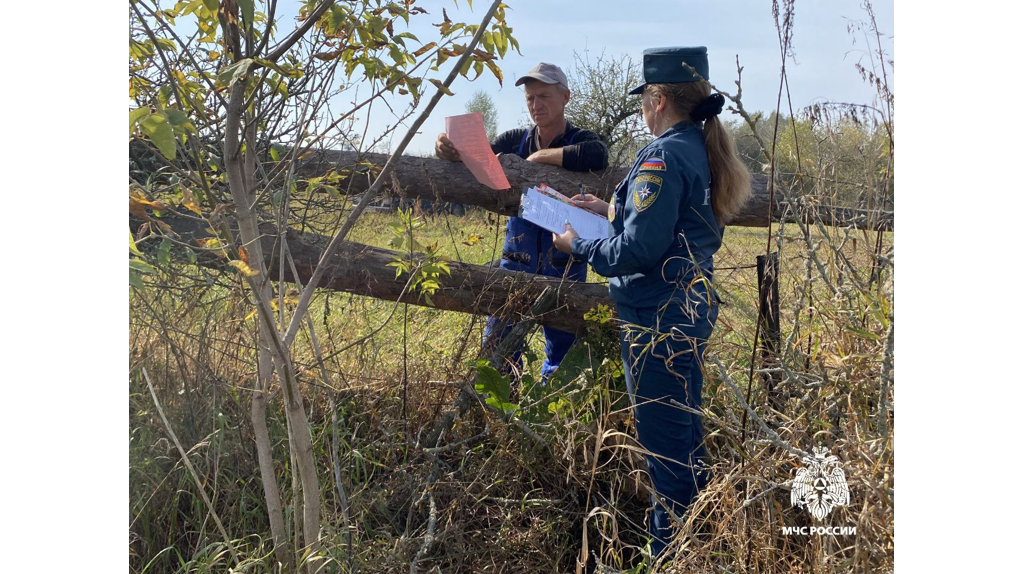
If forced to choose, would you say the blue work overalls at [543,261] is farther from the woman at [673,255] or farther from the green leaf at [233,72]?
the green leaf at [233,72]

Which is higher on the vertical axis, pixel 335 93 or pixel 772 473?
pixel 335 93

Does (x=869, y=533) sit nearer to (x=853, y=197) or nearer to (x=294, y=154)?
(x=853, y=197)

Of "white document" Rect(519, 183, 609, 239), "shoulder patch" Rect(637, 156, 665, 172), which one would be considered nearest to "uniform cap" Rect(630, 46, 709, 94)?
"shoulder patch" Rect(637, 156, 665, 172)

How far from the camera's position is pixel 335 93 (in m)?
2.30

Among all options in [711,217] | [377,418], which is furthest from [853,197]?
[377,418]

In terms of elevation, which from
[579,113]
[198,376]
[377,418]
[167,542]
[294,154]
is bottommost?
[167,542]

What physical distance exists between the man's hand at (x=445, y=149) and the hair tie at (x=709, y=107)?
1.59m

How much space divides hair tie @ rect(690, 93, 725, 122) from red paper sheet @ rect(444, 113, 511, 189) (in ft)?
2.86

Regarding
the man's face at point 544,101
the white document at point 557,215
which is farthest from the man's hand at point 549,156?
the white document at point 557,215

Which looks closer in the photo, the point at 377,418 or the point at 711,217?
the point at 711,217

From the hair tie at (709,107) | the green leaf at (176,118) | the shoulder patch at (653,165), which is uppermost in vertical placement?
the hair tie at (709,107)

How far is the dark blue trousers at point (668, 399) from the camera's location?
7.52 feet

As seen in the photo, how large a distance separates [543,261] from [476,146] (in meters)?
0.81
